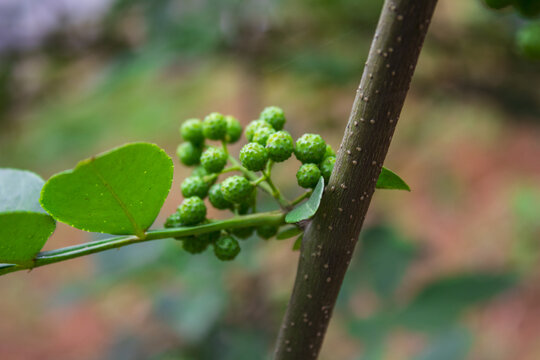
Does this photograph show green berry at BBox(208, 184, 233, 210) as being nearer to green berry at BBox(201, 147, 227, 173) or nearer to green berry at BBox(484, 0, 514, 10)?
green berry at BBox(201, 147, 227, 173)

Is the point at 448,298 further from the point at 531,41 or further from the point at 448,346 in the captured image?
the point at 531,41

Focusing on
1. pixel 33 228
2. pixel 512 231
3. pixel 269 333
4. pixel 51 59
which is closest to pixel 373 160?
pixel 33 228

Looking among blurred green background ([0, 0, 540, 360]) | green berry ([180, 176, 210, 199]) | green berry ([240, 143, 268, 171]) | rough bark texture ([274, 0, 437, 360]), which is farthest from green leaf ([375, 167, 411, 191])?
blurred green background ([0, 0, 540, 360])

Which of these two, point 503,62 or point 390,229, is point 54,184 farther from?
point 503,62

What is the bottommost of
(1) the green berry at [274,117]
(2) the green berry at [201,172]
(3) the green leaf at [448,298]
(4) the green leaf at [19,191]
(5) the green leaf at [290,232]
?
(3) the green leaf at [448,298]

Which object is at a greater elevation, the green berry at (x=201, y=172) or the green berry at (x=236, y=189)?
the green berry at (x=236, y=189)

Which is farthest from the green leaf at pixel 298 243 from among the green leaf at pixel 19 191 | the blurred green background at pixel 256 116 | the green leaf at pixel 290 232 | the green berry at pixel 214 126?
the blurred green background at pixel 256 116

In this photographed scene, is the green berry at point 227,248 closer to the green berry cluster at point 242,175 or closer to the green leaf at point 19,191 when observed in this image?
the green berry cluster at point 242,175

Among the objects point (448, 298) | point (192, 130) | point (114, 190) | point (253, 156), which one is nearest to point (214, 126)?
point (192, 130)
